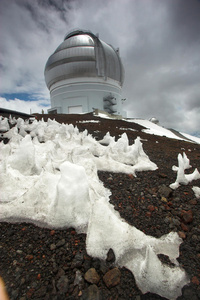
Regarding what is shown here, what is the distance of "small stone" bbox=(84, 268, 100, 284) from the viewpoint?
47.2 inches

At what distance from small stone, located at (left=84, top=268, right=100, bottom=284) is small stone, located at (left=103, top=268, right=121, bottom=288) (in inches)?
2.1

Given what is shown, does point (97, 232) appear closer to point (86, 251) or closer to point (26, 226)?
point (86, 251)

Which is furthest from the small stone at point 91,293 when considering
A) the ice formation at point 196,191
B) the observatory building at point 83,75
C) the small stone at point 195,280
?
the observatory building at point 83,75

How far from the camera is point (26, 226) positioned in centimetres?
162

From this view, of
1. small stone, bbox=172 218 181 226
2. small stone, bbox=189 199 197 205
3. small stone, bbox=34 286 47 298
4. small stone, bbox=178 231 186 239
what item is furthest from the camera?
small stone, bbox=189 199 197 205

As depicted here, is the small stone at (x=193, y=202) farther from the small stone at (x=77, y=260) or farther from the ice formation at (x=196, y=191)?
the small stone at (x=77, y=260)

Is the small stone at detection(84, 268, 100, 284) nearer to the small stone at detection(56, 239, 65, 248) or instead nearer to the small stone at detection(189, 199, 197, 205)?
the small stone at detection(56, 239, 65, 248)

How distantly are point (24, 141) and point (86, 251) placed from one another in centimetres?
181

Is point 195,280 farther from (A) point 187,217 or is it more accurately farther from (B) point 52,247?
(B) point 52,247

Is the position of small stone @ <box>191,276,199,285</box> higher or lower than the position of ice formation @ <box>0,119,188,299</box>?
lower

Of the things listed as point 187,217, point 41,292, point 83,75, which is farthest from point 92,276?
point 83,75

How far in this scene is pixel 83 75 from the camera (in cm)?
2770

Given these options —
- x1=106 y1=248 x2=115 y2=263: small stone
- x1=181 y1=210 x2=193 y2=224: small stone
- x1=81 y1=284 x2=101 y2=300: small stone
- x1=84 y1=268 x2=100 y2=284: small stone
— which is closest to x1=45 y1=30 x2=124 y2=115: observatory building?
x1=181 y1=210 x2=193 y2=224: small stone

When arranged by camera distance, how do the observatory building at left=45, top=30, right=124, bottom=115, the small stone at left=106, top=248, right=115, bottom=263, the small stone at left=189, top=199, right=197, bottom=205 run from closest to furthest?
the small stone at left=106, top=248, right=115, bottom=263
the small stone at left=189, top=199, right=197, bottom=205
the observatory building at left=45, top=30, right=124, bottom=115
